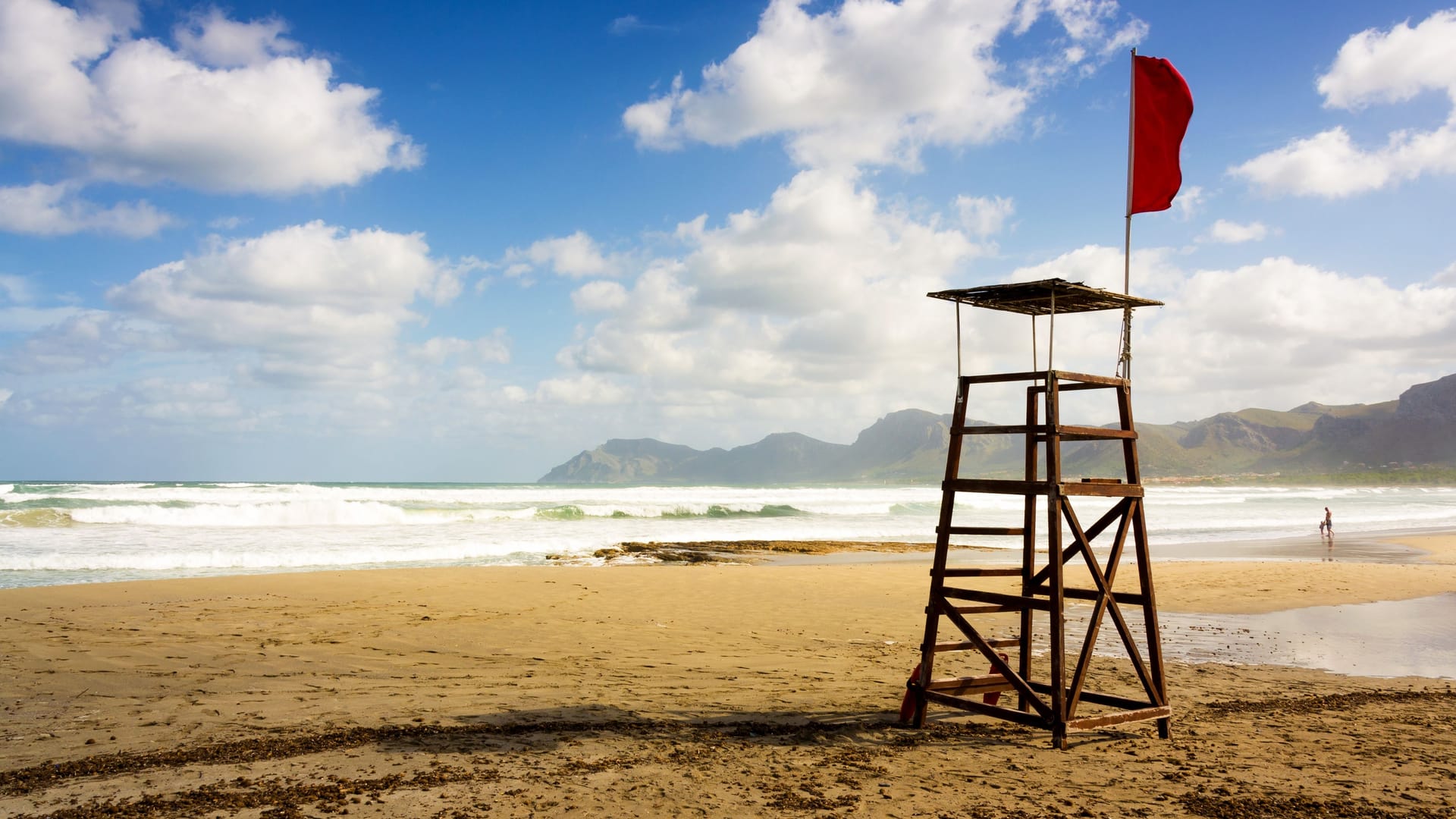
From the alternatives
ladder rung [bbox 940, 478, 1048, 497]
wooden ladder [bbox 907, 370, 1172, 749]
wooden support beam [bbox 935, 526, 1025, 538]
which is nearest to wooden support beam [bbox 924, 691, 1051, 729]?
wooden ladder [bbox 907, 370, 1172, 749]

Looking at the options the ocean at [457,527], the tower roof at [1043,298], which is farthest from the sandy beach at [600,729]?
the ocean at [457,527]

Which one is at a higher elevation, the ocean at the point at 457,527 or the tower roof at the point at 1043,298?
the tower roof at the point at 1043,298

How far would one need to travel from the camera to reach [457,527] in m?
32.0

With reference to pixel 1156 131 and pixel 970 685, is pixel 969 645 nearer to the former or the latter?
pixel 970 685

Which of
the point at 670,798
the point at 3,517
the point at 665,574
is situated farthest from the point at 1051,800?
the point at 3,517

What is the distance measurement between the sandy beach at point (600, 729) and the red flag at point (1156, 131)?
14.3ft

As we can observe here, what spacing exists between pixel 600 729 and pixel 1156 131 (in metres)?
6.65

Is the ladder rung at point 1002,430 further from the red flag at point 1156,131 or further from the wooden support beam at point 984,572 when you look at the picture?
the red flag at point 1156,131

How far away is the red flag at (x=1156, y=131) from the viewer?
24.6 ft

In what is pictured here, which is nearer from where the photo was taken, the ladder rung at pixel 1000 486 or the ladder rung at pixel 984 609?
the ladder rung at pixel 1000 486

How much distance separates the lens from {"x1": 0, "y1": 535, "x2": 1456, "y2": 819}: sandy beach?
213 inches

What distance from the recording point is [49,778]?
18.7 feet

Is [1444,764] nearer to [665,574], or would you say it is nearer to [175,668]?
[175,668]

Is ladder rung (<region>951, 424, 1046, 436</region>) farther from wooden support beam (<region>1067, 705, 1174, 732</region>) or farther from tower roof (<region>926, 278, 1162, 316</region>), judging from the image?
wooden support beam (<region>1067, 705, 1174, 732</region>)
